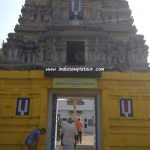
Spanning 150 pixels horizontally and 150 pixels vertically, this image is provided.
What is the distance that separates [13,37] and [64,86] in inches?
272

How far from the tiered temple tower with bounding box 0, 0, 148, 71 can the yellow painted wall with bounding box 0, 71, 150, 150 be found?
3892 millimetres

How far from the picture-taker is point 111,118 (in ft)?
41.4

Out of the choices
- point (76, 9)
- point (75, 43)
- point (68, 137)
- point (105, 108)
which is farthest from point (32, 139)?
point (76, 9)

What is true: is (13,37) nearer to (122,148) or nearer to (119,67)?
(119,67)

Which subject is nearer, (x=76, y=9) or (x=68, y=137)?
(x=68, y=137)

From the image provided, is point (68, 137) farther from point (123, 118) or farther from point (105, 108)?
point (123, 118)

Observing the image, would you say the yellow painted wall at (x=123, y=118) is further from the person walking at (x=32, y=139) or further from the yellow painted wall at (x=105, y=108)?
the person walking at (x=32, y=139)

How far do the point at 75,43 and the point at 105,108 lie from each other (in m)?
6.69

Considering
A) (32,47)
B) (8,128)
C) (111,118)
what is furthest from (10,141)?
(32,47)

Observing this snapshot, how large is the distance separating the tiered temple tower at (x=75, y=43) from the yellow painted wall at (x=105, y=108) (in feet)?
12.8

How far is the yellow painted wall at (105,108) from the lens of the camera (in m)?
12.3

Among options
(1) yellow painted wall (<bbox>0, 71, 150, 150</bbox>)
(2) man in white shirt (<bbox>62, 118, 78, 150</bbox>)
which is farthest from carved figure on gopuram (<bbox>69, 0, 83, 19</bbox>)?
(2) man in white shirt (<bbox>62, 118, 78, 150</bbox>)

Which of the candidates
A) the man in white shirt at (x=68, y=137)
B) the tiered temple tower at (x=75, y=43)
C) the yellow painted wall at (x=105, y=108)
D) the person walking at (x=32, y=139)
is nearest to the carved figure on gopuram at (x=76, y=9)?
the tiered temple tower at (x=75, y=43)

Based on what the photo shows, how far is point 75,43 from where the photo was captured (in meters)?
18.2
